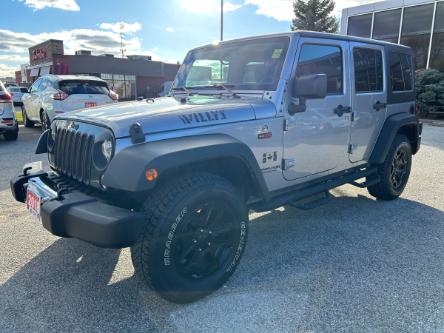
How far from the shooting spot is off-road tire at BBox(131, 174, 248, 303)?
235 cm

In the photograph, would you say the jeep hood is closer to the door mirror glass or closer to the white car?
the door mirror glass

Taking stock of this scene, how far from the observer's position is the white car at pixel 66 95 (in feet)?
30.6

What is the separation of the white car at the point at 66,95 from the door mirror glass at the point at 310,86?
710 cm

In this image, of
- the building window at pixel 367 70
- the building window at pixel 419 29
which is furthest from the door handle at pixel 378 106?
the building window at pixel 419 29

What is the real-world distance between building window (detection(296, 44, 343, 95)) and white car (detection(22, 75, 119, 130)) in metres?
6.85

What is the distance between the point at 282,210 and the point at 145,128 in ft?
8.37

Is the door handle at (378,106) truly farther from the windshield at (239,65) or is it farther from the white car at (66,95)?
the white car at (66,95)

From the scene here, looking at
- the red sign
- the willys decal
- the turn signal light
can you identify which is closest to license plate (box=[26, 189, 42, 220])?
the turn signal light

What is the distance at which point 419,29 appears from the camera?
54.9ft

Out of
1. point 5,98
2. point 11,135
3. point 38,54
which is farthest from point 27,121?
point 38,54

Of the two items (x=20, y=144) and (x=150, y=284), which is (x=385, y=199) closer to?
(x=150, y=284)

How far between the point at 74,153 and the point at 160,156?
0.92 metres

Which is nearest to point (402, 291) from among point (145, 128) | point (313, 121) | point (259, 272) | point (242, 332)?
point (259, 272)

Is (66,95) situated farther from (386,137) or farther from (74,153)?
(386,137)
